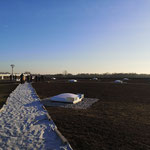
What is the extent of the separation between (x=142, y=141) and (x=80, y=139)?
183 cm

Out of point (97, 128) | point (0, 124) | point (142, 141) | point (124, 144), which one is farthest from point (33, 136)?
point (142, 141)

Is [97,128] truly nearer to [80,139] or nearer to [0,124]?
[80,139]

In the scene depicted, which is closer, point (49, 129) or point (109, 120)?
point (49, 129)

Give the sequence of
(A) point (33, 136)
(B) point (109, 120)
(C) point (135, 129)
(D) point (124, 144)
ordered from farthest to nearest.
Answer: (B) point (109, 120) → (C) point (135, 129) → (A) point (33, 136) → (D) point (124, 144)

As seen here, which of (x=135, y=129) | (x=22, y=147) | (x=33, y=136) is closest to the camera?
(x=22, y=147)

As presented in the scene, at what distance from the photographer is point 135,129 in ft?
17.1

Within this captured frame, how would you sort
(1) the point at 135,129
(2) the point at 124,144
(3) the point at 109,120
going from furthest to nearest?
(3) the point at 109,120, (1) the point at 135,129, (2) the point at 124,144

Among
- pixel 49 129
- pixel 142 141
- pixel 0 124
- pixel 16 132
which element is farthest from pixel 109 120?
pixel 0 124

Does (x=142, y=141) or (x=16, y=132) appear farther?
(x=16, y=132)

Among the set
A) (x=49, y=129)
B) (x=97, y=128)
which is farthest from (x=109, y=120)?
(x=49, y=129)

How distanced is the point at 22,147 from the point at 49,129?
126 centimetres

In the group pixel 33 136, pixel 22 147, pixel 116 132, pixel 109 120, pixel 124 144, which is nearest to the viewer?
pixel 22 147

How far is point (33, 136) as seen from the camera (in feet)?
14.5

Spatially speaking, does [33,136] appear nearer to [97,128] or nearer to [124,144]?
[97,128]
